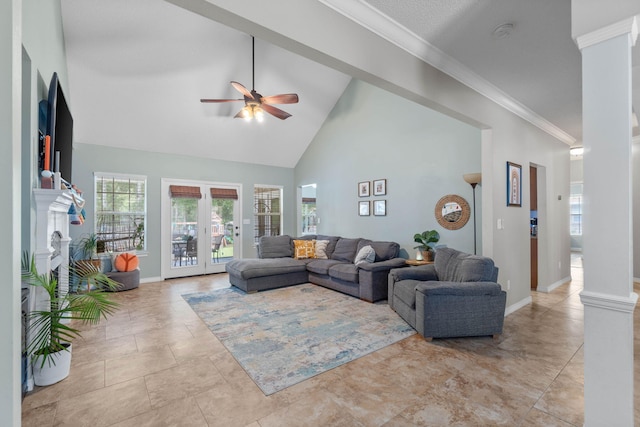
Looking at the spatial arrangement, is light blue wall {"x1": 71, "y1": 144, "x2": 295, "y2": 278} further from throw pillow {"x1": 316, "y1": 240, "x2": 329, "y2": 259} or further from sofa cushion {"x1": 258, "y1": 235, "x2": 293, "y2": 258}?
throw pillow {"x1": 316, "y1": 240, "x2": 329, "y2": 259}

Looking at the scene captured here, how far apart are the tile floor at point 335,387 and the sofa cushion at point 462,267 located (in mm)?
630

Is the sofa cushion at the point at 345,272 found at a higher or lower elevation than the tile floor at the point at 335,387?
higher

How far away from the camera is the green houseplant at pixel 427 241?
4480mm

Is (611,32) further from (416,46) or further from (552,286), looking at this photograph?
(552,286)

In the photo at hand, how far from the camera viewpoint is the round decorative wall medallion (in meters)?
4.29

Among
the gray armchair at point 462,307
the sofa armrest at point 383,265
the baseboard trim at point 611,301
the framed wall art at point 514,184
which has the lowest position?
the gray armchair at point 462,307

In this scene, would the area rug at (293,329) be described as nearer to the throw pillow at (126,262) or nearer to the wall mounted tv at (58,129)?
the throw pillow at (126,262)

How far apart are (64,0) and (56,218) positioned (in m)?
2.58

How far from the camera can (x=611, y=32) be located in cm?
156

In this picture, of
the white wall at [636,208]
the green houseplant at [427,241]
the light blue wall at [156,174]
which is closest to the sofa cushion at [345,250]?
the green houseplant at [427,241]

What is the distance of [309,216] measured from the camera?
28.0 ft

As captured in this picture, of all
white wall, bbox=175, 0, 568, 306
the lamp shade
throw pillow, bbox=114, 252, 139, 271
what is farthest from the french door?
white wall, bbox=175, 0, 568, 306

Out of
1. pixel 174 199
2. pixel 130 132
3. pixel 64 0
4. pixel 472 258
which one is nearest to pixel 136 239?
pixel 174 199

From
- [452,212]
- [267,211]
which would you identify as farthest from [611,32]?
[267,211]
